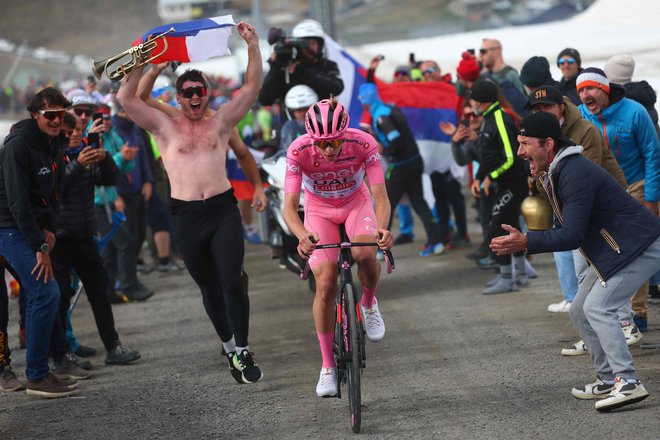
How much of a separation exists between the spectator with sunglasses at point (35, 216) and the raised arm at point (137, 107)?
0.50m

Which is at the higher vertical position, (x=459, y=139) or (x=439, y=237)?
(x=459, y=139)

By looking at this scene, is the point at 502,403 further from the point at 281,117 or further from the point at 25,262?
the point at 281,117

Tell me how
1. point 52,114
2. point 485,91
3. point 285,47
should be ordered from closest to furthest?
point 52,114 → point 485,91 → point 285,47

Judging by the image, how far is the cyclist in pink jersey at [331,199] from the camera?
7109mm

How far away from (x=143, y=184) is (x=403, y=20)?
322 feet

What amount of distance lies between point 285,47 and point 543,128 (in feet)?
19.2

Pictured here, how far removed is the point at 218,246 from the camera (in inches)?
311

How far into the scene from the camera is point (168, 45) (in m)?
8.01

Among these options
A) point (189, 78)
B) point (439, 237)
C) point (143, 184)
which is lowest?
point (439, 237)

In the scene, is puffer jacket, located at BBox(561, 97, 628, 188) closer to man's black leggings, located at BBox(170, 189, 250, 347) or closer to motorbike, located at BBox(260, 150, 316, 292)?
man's black leggings, located at BBox(170, 189, 250, 347)

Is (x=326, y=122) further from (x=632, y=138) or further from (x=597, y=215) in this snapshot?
(x=632, y=138)

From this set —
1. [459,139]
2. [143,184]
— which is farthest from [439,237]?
[143,184]

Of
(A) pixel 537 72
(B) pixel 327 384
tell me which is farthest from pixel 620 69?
(B) pixel 327 384

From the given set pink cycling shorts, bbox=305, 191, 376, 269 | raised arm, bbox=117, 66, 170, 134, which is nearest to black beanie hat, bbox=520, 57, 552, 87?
pink cycling shorts, bbox=305, 191, 376, 269
